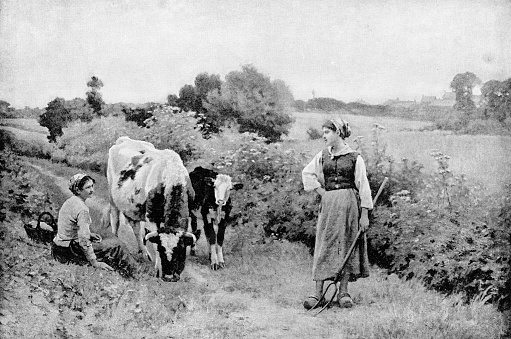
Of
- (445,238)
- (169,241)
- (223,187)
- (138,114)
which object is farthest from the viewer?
(223,187)

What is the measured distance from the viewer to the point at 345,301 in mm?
4758

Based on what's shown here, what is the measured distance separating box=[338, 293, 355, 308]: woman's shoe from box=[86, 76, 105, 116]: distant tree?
255 centimetres

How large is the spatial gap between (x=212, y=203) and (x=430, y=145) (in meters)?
1.99

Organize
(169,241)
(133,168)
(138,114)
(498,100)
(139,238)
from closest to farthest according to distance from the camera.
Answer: (498,100) → (169,241) → (138,114) → (139,238) → (133,168)

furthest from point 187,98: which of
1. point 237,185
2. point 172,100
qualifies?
point 237,185

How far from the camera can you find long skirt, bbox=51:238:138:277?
15.9 ft

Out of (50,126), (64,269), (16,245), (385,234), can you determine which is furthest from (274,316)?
(50,126)

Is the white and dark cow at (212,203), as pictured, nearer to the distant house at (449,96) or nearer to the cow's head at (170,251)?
the cow's head at (170,251)

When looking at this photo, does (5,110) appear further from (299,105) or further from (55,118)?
(299,105)

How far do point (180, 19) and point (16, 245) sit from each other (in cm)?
229

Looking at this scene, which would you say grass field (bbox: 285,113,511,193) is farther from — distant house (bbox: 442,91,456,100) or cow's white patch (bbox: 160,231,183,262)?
cow's white patch (bbox: 160,231,183,262)

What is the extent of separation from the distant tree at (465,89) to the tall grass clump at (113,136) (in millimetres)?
2219

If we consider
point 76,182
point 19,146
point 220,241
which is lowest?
point 220,241

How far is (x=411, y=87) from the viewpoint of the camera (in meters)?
5.18
